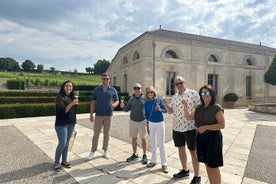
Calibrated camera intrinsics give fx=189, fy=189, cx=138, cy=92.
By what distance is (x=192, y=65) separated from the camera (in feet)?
66.1

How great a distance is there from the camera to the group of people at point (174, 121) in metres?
2.76

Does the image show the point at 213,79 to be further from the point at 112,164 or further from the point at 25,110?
the point at 112,164

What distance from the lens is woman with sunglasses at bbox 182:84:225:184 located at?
8.89 feet

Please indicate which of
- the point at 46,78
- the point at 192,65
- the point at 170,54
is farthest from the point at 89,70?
the point at 192,65

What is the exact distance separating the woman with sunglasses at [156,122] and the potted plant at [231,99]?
19301 millimetres

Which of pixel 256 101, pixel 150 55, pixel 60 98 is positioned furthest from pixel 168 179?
pixel 256 101

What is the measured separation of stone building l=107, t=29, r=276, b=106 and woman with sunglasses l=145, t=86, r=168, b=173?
1373cm

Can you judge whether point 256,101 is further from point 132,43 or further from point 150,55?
point 132,43

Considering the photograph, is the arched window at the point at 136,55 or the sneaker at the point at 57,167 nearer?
the sneaker at the point at 57,167

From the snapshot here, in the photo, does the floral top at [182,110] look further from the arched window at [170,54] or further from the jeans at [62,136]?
the arched window at [170,54]

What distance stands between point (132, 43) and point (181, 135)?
1834 centimetres

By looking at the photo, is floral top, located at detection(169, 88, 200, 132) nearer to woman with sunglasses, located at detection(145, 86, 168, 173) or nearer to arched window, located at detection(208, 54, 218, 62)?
woman with sunglasses, located at detection(145, 86, 168, 173)

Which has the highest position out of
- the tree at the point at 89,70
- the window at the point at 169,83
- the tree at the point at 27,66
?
the tree at the point at 27,66

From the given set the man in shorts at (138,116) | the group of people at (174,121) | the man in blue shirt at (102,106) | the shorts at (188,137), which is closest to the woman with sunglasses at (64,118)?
the group of people at (174,121)
